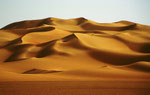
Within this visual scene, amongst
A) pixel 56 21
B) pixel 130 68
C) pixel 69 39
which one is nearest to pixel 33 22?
pixel 56 21

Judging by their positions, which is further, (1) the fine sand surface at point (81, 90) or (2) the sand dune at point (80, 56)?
(2) the sand dune at point (80, 56)

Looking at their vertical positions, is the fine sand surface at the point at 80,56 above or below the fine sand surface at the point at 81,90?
below

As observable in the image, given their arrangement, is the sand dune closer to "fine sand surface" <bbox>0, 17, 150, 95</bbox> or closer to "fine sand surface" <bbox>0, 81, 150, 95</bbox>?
"fine sand surface" <bbox>0, 17, 150, 95</bbox>

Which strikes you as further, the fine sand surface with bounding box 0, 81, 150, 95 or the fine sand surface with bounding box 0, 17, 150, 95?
the fine sand surface with bounding box 0, 17, 150, 95

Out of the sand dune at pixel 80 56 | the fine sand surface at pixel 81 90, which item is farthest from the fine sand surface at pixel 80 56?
the fine sand surface at pixel 81 90

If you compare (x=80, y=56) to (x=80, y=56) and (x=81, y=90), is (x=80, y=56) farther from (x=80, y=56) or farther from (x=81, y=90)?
(x=81, y=90)

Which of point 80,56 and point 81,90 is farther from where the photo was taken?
point 80,56

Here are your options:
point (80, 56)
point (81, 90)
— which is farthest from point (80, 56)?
point (81, 90)

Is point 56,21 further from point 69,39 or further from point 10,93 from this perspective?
point 10,93

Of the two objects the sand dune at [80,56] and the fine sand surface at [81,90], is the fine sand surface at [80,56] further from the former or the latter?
the fine sand surface at [81,90]

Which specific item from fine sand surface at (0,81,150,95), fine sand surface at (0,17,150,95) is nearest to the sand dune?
fine sand surface at (0,17,150,95)

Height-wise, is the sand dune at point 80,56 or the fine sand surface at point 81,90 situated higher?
the fine sand surface at point 81,90

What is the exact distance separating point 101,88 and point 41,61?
1361cm

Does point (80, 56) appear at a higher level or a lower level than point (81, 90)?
lower
